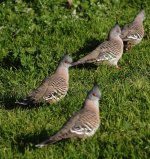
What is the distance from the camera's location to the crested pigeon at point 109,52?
35.5 ft

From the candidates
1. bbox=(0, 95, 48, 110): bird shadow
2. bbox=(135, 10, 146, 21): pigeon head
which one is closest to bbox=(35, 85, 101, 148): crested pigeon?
bbox=(0, 95, 48, 110): bird shadow

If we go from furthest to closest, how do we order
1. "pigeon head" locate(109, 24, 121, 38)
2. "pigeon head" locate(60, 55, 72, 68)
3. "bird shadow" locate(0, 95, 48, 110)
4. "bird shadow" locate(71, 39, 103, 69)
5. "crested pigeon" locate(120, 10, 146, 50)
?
"crested pigeon" locate(120, 10, 146, 50), "bird shadow" locate(71, 39, 103, 69), "pigeon head" locate(109, 24, 121, 38), "pigeon head" locate(60, 55, 72, 68), "bird shadow" locate(0, 95, 48, 110)

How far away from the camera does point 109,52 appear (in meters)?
11.0

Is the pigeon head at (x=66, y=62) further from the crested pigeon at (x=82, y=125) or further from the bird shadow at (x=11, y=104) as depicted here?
the crested pigeon at (x=82, y=125)

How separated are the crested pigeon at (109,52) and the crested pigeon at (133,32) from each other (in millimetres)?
336

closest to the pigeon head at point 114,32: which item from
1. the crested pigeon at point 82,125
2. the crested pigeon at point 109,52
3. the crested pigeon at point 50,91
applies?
the crested pigeon at point 109,52

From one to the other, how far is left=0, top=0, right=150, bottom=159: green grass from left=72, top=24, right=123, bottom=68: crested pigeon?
0.15 metres

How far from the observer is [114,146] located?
7.14 meters

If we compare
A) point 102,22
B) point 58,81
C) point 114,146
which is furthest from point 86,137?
point 102,22

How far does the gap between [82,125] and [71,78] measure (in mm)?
3171

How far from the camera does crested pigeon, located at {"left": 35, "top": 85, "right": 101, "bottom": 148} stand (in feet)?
23.0

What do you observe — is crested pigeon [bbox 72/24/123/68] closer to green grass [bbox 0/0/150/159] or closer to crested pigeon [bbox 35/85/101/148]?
green grass [bbox 0/0/150/159]

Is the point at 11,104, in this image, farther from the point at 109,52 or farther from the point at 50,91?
the point at 109,52

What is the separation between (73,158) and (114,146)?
51 centimetres
